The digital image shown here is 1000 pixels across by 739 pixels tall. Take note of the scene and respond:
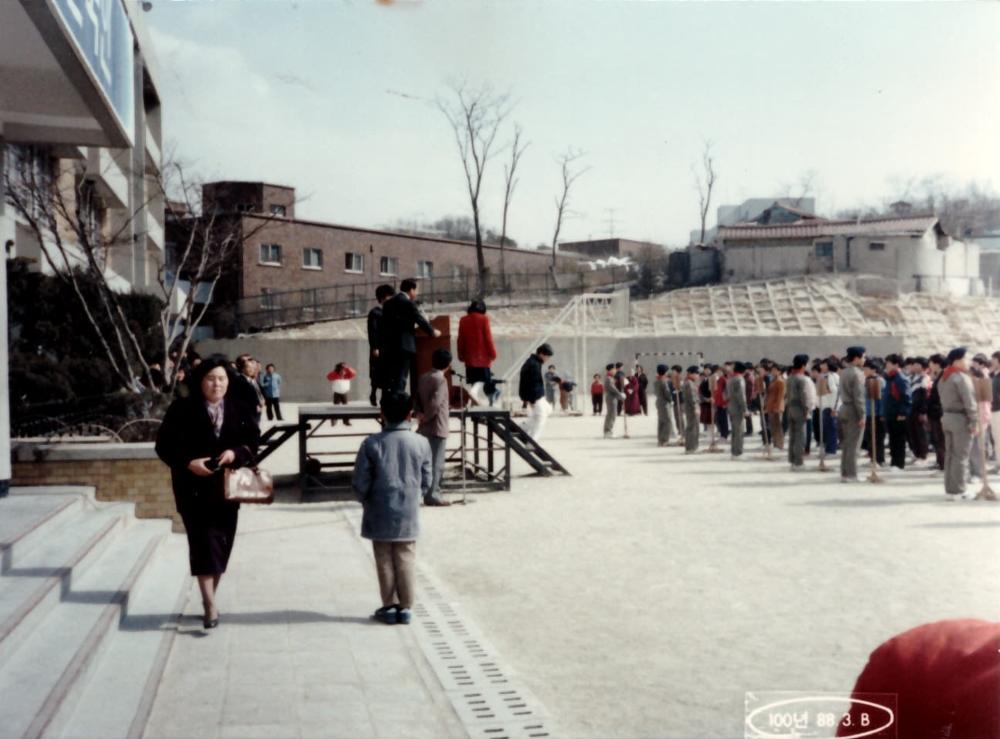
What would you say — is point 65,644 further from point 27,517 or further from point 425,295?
point 425,295

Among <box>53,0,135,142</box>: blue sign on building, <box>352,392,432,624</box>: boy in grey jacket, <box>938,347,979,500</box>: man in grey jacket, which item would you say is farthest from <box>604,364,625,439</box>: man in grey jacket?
<box>352,392,432,624</box>: boy in grey jacket

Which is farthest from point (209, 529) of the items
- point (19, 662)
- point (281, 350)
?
point (281, 350)

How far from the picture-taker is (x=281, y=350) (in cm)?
3966

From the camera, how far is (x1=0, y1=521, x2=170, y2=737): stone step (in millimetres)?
4145

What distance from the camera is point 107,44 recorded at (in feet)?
28.0

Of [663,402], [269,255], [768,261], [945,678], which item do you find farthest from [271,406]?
[768,261]

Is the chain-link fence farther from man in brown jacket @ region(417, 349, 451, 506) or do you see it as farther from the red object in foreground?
the red object in foreground

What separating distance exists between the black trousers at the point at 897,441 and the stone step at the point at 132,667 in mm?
10876

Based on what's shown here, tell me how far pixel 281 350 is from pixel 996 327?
33.7 metres

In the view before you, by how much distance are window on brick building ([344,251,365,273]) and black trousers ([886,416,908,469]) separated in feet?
115

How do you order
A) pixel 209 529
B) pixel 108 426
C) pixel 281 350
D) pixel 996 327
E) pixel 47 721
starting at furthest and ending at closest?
pixel 996 327 → pixel 281 350 → pixel 108 426 → pixel 209 529 → pixel 47 721

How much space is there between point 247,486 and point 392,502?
887 millimetres

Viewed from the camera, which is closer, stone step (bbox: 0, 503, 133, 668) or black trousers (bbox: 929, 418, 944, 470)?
stone step (bbox: 0, 503, 133, 668)

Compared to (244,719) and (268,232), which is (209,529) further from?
(268,232)
